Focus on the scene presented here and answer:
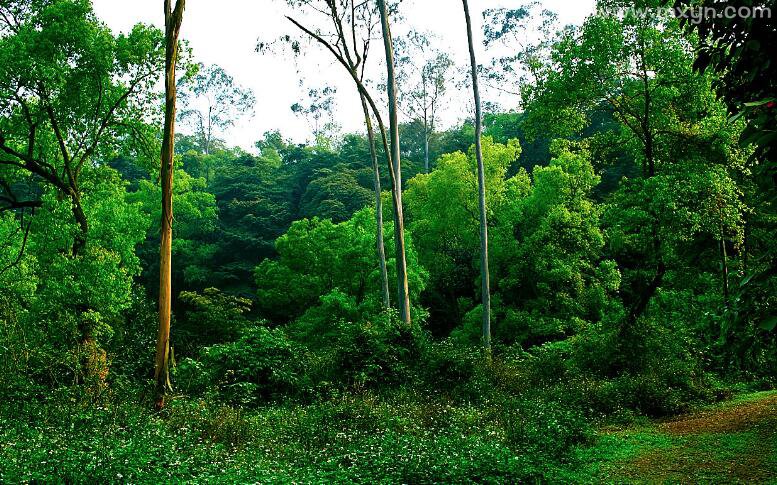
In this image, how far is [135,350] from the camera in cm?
1470

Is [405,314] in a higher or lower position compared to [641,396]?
higher

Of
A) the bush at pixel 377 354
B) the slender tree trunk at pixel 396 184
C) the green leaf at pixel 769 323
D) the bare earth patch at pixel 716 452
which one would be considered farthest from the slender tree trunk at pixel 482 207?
the green leaf at pixel 769 323

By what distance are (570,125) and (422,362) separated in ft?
20.9

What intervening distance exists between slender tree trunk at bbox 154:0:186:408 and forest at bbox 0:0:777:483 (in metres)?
0.04

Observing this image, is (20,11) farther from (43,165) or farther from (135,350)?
(135,350)

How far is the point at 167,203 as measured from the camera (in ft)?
28.9

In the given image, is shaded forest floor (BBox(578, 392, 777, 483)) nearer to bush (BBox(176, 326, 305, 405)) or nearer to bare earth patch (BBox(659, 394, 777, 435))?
bare earth patch (BBox(659, 394, 777, 435))

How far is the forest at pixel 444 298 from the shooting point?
5.70 m

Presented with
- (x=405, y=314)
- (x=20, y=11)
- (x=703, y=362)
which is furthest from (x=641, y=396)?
(x=20, y=11)

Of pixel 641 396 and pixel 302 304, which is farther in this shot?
pixel 302 304

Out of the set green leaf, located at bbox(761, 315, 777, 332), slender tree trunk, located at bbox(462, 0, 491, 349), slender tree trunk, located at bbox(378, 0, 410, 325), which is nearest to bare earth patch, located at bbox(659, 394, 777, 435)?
green leaf, located at bbox(761, 315, 777, 332)

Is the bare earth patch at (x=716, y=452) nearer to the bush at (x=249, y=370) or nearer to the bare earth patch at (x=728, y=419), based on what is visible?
the bare earth patch at (x=728, y=419)

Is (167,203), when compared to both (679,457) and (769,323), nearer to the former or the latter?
(679,457)

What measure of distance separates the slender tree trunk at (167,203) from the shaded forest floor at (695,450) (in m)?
5.89
